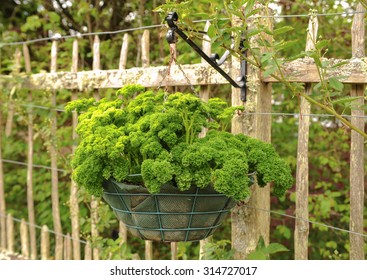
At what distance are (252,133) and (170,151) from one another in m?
0.62

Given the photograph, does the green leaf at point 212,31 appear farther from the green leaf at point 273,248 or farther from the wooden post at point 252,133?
the green leaf at point 273,248

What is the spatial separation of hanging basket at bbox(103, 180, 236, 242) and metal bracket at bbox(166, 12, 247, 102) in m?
0.51

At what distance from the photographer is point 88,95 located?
3.99m

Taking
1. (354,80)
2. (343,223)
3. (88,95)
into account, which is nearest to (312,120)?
(343,223)

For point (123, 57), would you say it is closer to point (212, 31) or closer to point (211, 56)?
point (211, 56)

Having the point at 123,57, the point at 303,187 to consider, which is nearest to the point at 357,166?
the point at 303,187

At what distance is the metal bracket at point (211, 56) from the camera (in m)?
1.96

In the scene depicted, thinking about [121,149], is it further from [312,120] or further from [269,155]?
[312,120]

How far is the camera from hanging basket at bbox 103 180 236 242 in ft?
6.52

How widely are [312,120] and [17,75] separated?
2.12 metres

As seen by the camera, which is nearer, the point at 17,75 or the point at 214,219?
the point at 214,219

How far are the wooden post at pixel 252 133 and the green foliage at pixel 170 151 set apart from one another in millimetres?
329

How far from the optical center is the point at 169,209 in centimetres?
200

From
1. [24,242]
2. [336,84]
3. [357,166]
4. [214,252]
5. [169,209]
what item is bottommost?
[24,242]
